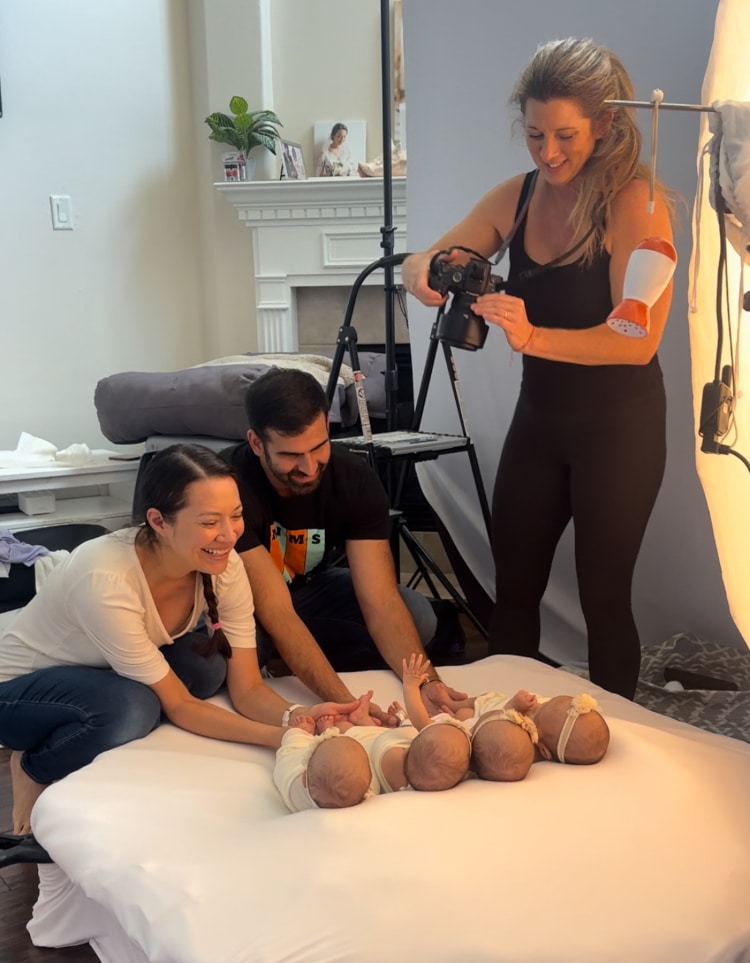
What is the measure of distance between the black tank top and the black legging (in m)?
0.02

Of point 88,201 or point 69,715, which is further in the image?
point 88,201

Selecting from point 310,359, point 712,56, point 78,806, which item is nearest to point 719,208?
point 712,56

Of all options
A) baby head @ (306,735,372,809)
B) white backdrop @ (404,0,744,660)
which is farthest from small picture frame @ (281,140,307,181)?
baby head @ (306,735,372,809)

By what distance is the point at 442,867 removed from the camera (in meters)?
1.01

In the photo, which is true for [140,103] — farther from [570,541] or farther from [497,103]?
[570,541]

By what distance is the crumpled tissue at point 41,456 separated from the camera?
276 cm

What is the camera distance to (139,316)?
3.23 metres

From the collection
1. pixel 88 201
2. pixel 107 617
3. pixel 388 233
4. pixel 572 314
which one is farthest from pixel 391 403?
pixel 88 201

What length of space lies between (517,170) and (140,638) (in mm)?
1138

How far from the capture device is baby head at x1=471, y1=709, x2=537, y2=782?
3.84ft

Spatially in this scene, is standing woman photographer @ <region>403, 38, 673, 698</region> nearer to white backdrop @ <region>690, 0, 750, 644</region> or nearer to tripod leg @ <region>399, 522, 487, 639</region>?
white backdrop @ <region>690, 0, 750, 644</region>

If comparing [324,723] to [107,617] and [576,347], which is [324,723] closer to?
[107,617]

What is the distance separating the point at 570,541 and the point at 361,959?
1.11 meters

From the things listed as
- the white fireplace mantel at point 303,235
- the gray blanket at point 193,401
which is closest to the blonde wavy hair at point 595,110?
the gray blanket at point 193,401
